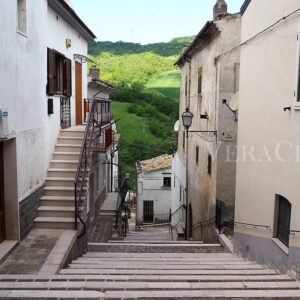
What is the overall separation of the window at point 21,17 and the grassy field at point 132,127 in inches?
1765

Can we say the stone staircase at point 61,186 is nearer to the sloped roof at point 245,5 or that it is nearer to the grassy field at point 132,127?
the sloped roof at point 245,5

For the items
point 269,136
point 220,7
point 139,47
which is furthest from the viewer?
point 139,47

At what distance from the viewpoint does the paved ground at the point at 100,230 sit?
13290mm

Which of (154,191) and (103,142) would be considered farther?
(154,191)

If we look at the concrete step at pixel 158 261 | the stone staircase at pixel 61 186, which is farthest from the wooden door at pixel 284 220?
the stone staircase at pixel 61 186

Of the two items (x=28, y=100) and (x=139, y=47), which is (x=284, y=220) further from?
(x=139, y=47)

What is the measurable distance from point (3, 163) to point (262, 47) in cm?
587

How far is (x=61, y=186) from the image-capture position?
1096cm

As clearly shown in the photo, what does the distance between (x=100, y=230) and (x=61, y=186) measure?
12.7ft

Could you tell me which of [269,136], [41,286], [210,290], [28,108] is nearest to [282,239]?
[269,136]

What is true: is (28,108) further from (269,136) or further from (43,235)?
(269,136)

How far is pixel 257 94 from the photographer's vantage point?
909 centimetres

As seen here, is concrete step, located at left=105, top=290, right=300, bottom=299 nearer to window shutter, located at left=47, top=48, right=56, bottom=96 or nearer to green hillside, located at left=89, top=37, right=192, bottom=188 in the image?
window shutter, located at left=47, top=48, right=56, bottom=96

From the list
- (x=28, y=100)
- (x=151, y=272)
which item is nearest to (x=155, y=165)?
(x=28, y=100)
